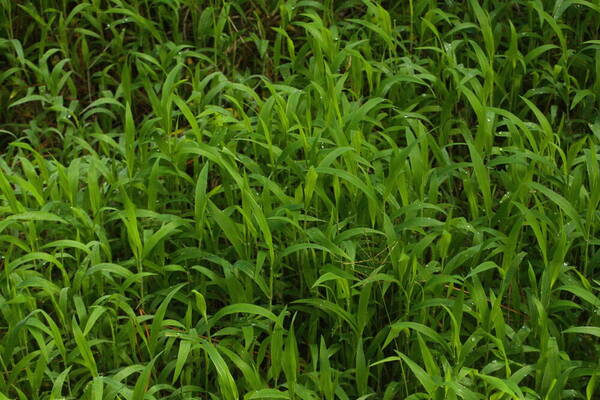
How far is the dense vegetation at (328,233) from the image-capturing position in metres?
2.42

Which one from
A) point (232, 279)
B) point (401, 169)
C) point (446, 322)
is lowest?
point (446, 322)

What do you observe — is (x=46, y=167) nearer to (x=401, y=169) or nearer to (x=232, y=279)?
(x=232, y=279)

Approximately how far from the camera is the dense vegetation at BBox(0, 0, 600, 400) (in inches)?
95.2

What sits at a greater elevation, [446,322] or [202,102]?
[202,102]

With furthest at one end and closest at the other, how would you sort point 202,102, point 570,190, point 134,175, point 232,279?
point 202,102, point 134,175, point 570,190, point 232,279

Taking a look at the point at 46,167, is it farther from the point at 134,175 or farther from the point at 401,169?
the point at 401,169

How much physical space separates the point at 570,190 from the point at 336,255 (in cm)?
76

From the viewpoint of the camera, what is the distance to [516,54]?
330 centimetres

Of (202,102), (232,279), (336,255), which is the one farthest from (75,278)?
(202,102)

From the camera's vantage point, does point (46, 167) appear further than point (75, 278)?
Yes

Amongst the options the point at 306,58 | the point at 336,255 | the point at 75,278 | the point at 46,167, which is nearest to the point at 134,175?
the point at 46,167

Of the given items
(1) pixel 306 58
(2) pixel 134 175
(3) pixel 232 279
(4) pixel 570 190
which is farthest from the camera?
(1) pixel 306 58

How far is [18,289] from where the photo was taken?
8.39 ft

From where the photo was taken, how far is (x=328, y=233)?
2576 millimetres
